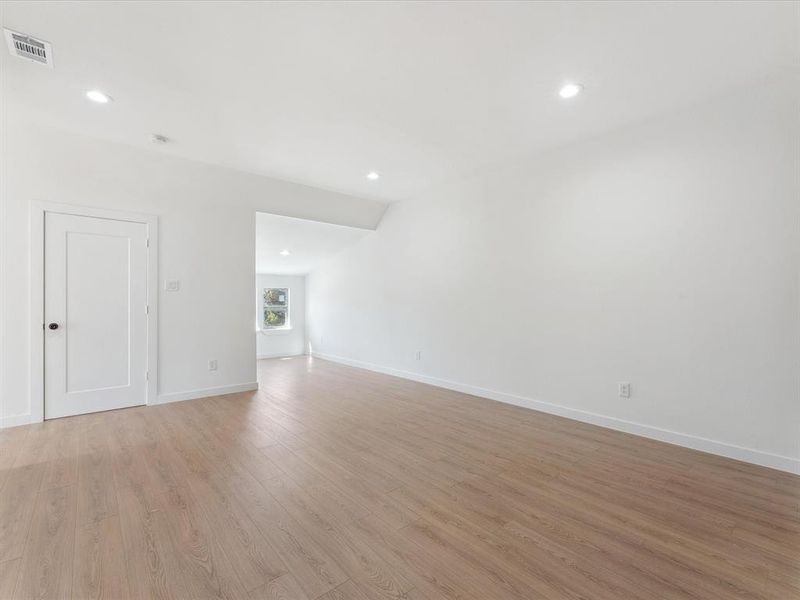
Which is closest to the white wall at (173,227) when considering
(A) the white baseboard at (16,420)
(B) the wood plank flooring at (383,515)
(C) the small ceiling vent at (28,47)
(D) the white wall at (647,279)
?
(A) the white baseboard at (16,420)

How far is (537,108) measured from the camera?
2.98m

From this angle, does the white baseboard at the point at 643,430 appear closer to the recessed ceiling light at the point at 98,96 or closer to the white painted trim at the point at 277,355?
the white painted trim at the point at 277,355

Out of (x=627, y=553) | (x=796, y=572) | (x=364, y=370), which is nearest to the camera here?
(x=796, y=572)

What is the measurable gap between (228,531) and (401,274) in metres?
4.29

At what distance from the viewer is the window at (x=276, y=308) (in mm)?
7916

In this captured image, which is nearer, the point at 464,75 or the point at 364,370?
the point at 464,75

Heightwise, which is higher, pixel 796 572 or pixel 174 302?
pixel 174 302

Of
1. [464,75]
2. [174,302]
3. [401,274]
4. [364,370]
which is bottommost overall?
[364,370]

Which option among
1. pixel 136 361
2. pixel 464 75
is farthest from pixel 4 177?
pixel 464 75

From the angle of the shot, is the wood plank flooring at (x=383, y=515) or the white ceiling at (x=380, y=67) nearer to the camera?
the wood plank flooring at (x=383, y=515)

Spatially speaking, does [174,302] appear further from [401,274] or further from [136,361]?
[401,274]

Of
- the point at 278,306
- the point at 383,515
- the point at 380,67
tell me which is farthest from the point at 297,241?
the point at 383,515

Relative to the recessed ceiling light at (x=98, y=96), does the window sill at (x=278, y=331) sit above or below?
below

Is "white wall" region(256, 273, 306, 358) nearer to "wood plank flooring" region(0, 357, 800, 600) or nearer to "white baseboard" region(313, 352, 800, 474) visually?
"white baseboard" region(313, 352, 800, 474)
